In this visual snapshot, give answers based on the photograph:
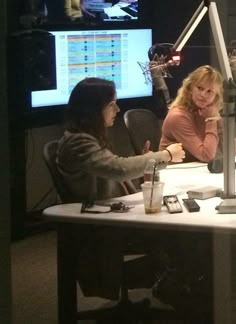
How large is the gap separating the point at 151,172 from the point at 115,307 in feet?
2.11

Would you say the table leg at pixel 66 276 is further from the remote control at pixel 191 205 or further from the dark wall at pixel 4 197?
the dark wall at pixel 4 197

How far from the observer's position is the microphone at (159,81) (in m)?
2.95

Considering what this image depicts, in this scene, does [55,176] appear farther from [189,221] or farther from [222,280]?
[222,280]

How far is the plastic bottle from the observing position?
2400mm

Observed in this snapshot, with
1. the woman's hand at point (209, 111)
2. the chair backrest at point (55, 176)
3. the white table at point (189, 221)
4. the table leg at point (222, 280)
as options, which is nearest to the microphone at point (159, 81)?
the woman's hand at point (209, 111)

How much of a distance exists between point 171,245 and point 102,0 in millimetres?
2074

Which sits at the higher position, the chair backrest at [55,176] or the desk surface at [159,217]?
the chair backrest at [55,176]

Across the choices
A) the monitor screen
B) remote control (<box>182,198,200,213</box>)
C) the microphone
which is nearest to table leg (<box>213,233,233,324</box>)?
remote control (<box>182,198,200,213</box>)

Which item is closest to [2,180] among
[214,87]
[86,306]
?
[86,306]

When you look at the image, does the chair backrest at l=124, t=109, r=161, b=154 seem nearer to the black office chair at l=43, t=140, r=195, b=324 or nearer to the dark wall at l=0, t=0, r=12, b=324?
the black office chair at l=43, t=140, r=195, b=324

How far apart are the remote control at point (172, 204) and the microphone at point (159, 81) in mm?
671

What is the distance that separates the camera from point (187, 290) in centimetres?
276

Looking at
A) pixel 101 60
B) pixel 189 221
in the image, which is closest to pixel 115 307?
pixel 189 221

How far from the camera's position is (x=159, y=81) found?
3.23m
